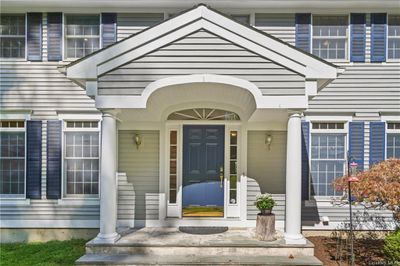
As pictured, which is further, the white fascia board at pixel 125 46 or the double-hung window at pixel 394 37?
the double-hung window at pixel 394 37

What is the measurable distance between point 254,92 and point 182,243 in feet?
9.97

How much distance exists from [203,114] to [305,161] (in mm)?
2676

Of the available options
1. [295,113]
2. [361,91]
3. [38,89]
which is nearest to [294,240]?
→ [295,113]

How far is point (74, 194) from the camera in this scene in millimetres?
8117

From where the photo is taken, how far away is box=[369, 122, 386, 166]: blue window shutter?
26.2 feet

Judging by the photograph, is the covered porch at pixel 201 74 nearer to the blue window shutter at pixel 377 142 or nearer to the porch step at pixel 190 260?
the porch step at pixel 190 260

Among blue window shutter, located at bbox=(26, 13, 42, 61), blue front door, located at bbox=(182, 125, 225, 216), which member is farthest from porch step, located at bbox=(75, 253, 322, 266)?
blue window shutter, located at bbox=(26, 13, 42, 61)

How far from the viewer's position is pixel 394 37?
820cm

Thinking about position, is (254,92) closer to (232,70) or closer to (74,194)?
(232,70)

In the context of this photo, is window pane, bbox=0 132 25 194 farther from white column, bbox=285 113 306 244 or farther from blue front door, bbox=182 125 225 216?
white column, bbox=285 113 306 244

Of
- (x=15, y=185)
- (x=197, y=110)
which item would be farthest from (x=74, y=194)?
(x=197, y=110)

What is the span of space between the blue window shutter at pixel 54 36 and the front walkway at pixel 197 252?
15.2ft

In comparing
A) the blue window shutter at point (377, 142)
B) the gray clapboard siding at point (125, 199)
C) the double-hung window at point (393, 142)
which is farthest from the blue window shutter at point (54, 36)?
the double-hung window at point (393, 142)

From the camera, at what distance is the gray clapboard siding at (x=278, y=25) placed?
808cm
